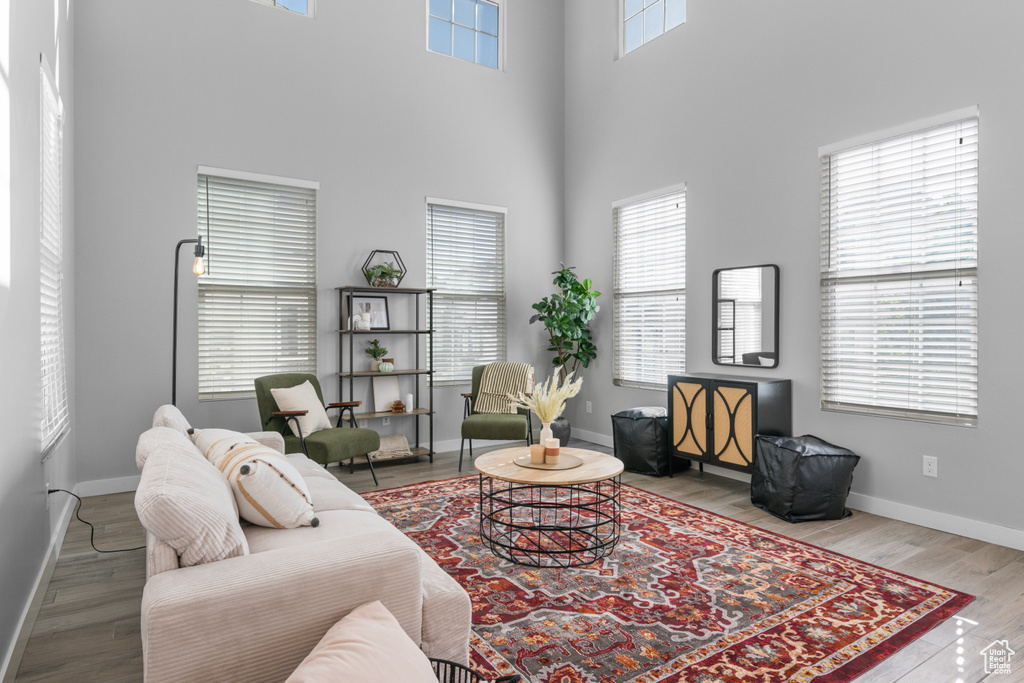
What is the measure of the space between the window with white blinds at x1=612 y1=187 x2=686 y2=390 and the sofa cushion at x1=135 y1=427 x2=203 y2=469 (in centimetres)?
404

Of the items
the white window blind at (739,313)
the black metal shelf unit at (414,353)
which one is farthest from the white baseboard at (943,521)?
the black metal shelf unit at (414,353)

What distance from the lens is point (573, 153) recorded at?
21.6ft

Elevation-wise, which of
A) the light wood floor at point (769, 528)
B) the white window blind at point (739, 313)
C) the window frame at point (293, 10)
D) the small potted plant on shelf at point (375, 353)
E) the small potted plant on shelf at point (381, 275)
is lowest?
the light wood floor at point (769, 528)

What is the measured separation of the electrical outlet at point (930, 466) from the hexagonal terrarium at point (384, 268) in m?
4.17

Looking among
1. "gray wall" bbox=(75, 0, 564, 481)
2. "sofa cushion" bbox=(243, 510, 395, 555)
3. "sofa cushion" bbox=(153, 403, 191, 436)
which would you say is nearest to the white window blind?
"gray wall" bbox=(75, 0, 564, 481)

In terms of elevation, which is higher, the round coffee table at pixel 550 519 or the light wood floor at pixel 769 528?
the round coffee table at pixel 550 519

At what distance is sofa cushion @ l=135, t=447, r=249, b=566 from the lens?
1565mm

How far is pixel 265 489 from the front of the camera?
7.13 ft

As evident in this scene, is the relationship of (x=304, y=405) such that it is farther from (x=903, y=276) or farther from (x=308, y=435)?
(x=903, y=276)

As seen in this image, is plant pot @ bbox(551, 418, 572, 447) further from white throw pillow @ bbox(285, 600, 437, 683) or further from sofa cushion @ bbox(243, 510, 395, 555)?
white throw pillow @ bbox(285, 600, 437, 683)

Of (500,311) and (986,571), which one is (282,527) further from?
(500,311)

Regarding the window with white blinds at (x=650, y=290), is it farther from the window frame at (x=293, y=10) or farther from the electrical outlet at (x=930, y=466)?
the window frame at (x=293, y=10)

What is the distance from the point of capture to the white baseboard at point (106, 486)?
4.31 metres

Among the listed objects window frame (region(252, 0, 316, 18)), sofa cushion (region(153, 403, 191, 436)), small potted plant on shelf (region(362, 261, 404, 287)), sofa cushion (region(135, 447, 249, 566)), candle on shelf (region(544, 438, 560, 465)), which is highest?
window frame (region(252, 0, 316, 18))
